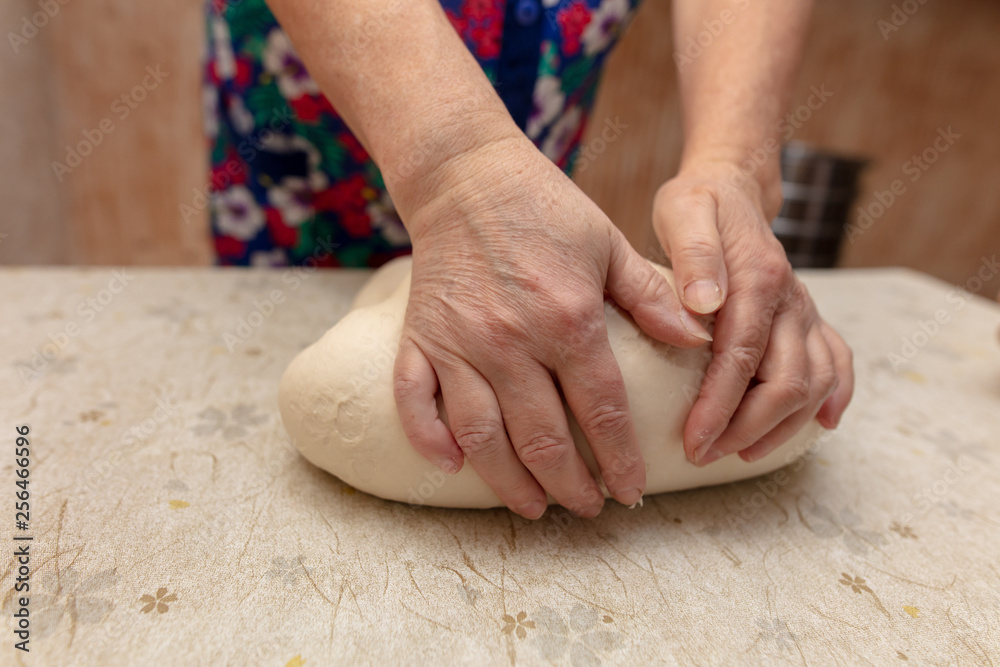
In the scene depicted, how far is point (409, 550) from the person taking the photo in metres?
0.70

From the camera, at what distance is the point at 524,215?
0.63 m

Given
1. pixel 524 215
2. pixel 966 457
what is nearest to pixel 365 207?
pixel 524 215

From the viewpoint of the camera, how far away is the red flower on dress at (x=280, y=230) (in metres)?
1.36

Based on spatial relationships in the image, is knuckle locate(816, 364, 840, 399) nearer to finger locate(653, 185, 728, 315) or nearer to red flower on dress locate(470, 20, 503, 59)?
finger locate(653, 185, 728, 315)

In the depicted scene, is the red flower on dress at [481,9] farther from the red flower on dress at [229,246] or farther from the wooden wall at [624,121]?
the wooden wall at [624,121]

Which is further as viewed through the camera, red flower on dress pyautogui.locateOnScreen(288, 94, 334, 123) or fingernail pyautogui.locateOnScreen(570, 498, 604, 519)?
red flower on dress pyautogui.locateOnScreen(288, 94, 334, 123)

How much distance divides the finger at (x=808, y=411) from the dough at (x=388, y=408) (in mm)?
94

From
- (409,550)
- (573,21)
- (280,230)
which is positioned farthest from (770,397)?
(280,230)

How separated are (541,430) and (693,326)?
0.22 m

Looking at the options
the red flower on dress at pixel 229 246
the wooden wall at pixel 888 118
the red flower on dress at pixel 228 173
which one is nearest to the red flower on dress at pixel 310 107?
the red flower on dress at pixel 228 173

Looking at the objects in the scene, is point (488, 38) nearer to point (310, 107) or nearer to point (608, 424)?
point (310, 107)

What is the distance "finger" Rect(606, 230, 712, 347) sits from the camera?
69 cm

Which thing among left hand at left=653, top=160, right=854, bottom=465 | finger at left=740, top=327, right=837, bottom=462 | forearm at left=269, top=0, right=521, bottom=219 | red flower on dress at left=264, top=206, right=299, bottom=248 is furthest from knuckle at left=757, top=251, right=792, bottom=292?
red flower on dress at left=264, top=206, right=299, bottom=248

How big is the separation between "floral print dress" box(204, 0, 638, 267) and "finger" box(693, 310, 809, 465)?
654 millimetres
